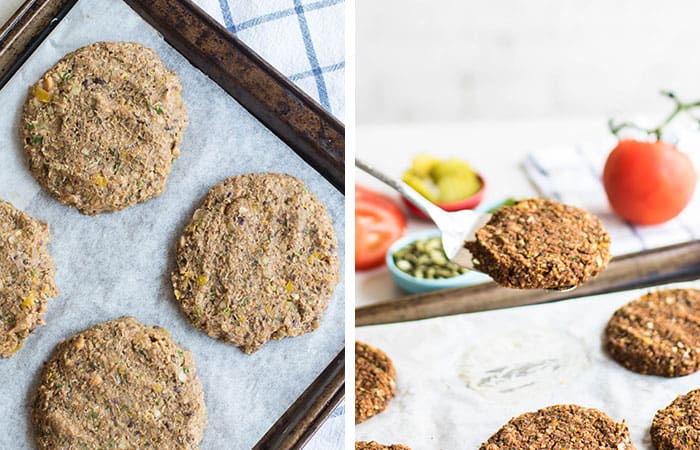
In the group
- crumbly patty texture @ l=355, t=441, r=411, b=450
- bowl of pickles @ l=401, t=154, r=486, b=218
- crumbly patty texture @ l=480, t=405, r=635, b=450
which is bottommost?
bowl of pickles @ l=401, t=154, r=486, b=218

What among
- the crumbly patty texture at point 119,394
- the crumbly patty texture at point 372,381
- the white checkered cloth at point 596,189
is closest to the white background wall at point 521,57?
the white checkered cloth at point 596,189

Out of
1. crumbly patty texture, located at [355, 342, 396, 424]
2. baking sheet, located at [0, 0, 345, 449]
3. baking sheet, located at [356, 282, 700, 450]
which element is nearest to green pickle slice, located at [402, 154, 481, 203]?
baking sheet, located at [356, 282, 700, 450]

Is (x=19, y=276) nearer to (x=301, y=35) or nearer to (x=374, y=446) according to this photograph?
(x=301, y=35)

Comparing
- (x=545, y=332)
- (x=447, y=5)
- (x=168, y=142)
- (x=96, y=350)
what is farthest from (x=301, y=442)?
(x=447, y=5)

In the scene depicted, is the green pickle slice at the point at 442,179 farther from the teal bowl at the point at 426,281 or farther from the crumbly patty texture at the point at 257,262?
the crumbly patty texture at the point at 257,262

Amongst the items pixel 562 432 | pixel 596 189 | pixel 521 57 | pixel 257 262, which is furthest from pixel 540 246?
pixel 521 57

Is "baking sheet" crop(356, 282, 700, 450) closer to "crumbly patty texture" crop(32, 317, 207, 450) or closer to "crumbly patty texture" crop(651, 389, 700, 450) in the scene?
"crumbly patty texture" crop(651, 389, 700, 450)
